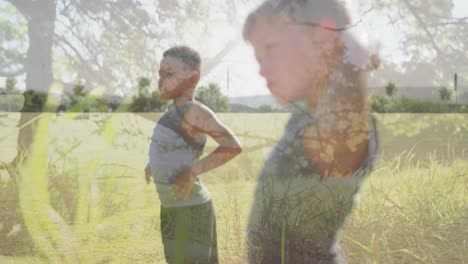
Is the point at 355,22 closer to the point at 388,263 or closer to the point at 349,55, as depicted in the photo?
the point at 349,55

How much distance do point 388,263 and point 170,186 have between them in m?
0.69

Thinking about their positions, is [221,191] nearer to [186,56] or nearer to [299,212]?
[299,212]

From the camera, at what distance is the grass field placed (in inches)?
51.5

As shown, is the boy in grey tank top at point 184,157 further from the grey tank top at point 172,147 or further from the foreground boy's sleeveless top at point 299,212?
the foreground boy's sleeveless top at point 299,212

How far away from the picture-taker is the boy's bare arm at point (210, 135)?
3.34ft

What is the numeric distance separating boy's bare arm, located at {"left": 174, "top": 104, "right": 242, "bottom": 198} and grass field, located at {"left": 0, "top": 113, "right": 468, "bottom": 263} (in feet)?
0.37

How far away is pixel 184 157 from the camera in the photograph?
1.05m

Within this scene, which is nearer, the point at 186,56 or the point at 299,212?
the point at 186,56

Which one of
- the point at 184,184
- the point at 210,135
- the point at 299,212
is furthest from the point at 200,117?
the point at 299,212

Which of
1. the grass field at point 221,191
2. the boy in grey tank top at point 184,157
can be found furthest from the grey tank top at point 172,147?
the grass field at point 221,191

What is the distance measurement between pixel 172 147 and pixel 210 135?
81 mm

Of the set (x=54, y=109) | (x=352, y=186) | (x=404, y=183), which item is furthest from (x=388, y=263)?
(x=54, y=109)

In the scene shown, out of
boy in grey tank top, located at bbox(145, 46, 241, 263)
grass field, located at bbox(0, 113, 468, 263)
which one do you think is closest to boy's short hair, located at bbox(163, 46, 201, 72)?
boy in grey tank top, located at bbox(145, 46, 241, 263)

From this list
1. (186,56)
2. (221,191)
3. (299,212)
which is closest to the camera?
(186,56)
